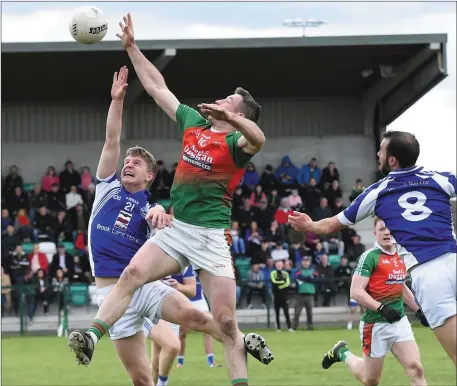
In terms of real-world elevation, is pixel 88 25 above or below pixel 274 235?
above

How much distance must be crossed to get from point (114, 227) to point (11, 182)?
25.1 meters

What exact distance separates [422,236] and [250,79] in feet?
96.4

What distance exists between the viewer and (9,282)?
28.9m

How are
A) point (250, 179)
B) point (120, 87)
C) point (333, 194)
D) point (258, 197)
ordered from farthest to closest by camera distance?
point (250, 179), point (333, 194), point (258, 197), point (120, 87)

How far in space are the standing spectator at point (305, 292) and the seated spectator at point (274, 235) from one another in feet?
7.08

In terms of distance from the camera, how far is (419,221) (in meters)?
8.54

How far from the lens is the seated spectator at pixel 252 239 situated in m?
31.0

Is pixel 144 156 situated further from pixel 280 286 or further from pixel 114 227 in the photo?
pixel 280 286

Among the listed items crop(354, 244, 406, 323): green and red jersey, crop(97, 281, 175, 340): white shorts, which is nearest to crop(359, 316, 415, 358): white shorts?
crop(354, 244, 406, 323): green and red jersey

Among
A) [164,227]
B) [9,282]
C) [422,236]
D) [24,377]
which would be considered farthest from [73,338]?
[9,282]

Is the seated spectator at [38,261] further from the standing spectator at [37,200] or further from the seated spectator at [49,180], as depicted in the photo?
the seated spectator at [49,180]

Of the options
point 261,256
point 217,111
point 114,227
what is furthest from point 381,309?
point 261,256

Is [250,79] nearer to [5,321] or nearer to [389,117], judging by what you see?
[389,117]

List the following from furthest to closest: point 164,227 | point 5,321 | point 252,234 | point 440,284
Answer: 1. point 252,234
2. point 5,321
3. point 164,227
4. point 440,284
